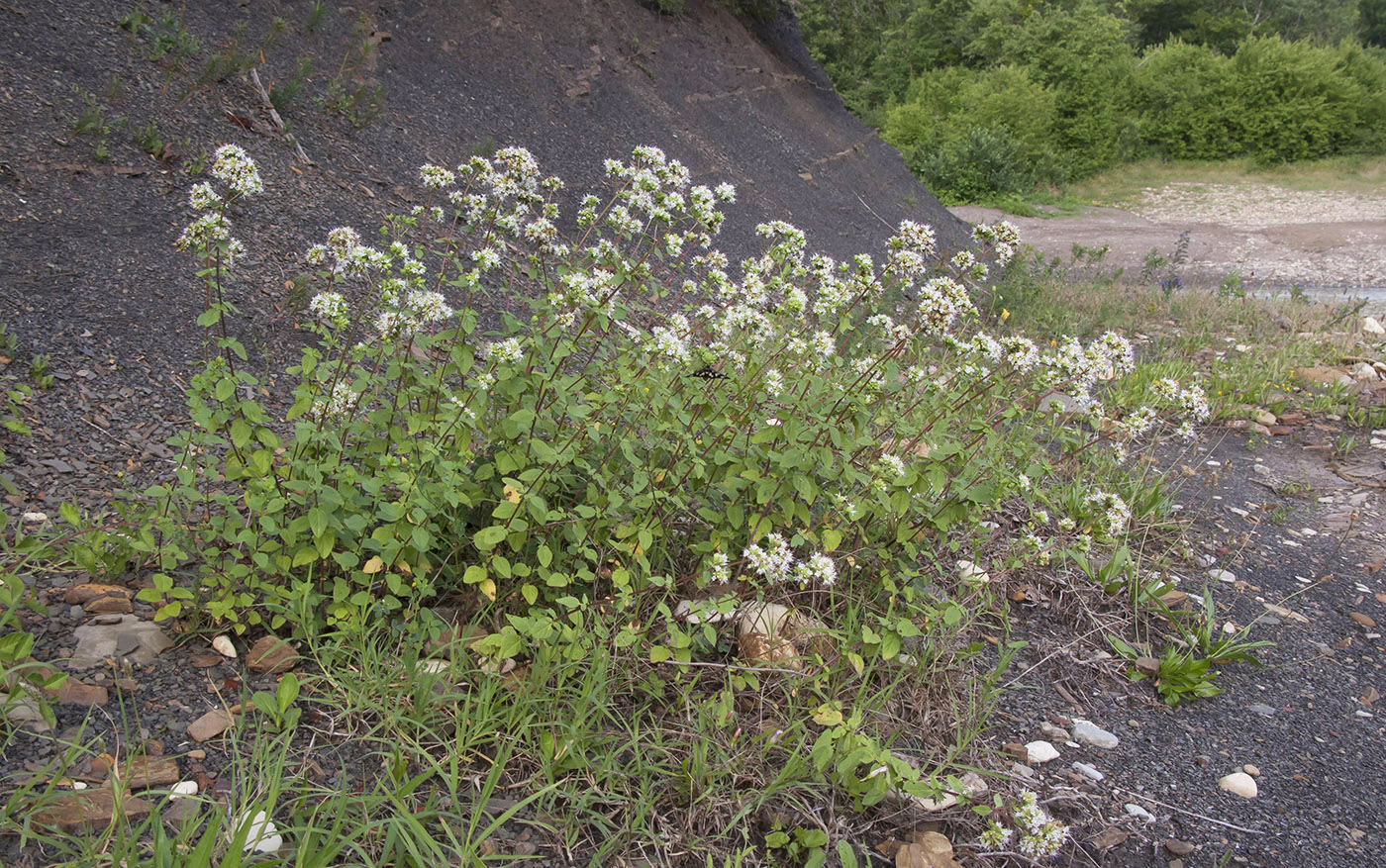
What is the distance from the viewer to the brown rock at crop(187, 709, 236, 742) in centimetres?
209

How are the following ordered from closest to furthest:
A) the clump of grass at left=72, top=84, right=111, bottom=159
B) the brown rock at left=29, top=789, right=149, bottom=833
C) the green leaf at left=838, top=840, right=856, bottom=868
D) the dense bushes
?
the brown rock at left=29, top=789, right=149, bottom=833
the green leaf at left=838, top=840, right=856, bottom=868
the clump of grass at left=72, top=84, right=111, bottom=159
the dense bushes

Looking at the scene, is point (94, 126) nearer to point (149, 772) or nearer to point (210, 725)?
point (210, 725)

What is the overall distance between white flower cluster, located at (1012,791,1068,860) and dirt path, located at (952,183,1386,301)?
10.4 metres

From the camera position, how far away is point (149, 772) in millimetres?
1953

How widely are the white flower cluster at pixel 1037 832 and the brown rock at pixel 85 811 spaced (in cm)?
205

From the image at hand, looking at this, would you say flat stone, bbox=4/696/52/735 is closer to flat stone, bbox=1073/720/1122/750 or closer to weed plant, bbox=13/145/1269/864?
weed plant, bbox=13/145/1269/864

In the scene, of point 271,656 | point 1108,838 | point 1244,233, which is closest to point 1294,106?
point 1244,233

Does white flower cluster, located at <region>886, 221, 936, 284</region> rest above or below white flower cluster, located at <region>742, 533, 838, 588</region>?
above

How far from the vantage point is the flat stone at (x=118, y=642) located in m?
2.22

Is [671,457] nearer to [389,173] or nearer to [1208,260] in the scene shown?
[389,173]

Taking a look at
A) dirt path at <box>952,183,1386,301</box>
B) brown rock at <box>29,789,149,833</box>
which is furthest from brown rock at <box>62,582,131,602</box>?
dirt path at <box>952,183,1386,301</box>

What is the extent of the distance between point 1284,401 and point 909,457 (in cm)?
464

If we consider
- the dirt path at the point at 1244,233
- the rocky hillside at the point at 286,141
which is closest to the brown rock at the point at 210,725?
the rocky hillside at the point at 286,141

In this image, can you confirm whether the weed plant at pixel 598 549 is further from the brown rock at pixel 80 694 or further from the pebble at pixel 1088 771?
the pebble at pixel 1088 771
